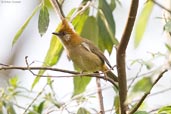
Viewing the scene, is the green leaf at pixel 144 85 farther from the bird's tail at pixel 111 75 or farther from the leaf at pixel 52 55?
the leaf at pixel 52 55

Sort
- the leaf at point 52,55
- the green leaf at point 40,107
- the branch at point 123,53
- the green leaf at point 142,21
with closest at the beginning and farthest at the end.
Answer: the branch at point 123,53 < the green leaf at point 142,21 < the leaf at point 52,55 < the green leaf at point 40,107

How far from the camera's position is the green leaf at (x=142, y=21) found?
1.62 meters

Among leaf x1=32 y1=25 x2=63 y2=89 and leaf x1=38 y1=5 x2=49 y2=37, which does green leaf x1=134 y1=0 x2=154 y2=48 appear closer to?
leaf x1=38 y1=5 x2=49 y2=37

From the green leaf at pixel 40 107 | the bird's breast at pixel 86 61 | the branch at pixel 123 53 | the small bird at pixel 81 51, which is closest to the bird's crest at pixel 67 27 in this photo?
the small bird at pixel 81 51

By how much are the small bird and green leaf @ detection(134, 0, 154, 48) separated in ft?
1.65

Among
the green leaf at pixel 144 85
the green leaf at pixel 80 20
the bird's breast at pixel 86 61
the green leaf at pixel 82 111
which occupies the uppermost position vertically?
the green leaf at pixel 80 20

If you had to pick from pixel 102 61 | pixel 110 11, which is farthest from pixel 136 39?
pixel 102 61

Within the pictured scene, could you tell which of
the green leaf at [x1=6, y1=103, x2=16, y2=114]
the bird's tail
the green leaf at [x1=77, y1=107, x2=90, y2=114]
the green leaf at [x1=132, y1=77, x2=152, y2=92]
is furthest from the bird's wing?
the green leaf at [x1=132, y1=77, x2=152, y2=92]

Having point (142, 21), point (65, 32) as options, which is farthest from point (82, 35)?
point (142, 21)

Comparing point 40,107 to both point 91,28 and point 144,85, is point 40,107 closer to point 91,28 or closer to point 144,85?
point 91,28

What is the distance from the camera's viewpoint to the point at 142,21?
1646mm

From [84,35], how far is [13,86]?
1.44ft

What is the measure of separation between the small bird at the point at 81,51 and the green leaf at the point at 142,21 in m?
0.50

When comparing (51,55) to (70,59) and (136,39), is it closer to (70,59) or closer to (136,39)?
(70,59)
